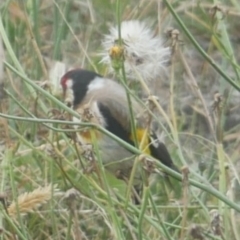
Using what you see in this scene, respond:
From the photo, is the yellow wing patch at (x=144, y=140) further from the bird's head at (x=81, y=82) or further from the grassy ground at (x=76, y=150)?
the bird's head at (x=81, y=82)

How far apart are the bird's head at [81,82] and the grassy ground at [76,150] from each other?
2.0 inches

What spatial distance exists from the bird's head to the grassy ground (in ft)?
0.17

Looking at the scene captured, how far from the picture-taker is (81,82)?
325 cm

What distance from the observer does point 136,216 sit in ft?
7.06

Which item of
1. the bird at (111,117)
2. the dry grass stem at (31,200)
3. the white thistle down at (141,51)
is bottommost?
the bird at (111,117)

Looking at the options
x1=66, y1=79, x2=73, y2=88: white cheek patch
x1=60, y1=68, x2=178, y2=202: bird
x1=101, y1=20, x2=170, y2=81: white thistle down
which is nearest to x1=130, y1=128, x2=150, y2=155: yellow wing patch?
x1=60, y1=68, x2=178, y2=202: bird

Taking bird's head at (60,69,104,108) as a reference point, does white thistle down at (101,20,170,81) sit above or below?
above

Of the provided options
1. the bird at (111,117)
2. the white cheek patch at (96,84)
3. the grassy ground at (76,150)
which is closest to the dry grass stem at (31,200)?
the grassy ground at (76,150)

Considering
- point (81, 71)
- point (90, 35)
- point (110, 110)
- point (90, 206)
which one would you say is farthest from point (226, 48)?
point (90, 35)

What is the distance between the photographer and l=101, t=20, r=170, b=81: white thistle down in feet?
7.30

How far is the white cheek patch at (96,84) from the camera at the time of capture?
3213mm

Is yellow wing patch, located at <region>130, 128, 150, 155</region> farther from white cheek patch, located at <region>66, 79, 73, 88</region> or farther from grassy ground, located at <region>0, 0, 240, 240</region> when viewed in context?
white cheek patch, located at <region>66, 79, 73, 88</region>

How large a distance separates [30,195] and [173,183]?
0.78 meters

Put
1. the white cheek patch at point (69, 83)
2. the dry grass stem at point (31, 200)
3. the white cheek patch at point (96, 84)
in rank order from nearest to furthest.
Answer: the dry grass stem at point (31, 200) < the white cheek patch at point (69, 83) < the white cheek patch at point (96, 84)
